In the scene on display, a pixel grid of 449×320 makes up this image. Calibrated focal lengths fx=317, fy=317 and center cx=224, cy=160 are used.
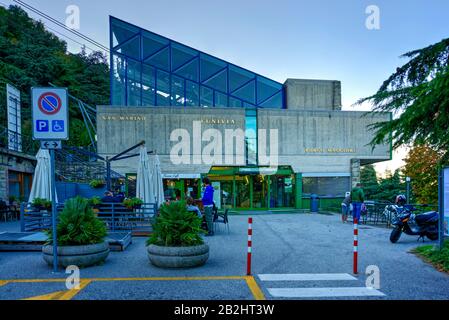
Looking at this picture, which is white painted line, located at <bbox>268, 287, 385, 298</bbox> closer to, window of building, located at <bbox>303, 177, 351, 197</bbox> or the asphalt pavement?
the asphalt pavement

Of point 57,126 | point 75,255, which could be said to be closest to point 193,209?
point 75,255

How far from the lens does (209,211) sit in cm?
1015

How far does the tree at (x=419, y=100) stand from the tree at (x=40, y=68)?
31.7m

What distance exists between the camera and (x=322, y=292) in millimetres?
4809

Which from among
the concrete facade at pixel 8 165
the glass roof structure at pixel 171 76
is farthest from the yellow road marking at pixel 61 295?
the glass roof structure at pixel 171 76

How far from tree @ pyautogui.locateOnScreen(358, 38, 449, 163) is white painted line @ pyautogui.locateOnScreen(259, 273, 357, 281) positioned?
250 cm

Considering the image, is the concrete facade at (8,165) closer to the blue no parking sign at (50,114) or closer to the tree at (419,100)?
the blue no parking sign at (50,114)

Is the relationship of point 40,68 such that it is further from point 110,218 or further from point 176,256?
point 176,256

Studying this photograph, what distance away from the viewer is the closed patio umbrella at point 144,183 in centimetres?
1148

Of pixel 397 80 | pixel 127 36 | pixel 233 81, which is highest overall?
pixel 127 36

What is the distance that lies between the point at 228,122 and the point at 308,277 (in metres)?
17.5

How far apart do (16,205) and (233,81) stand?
1706cm
